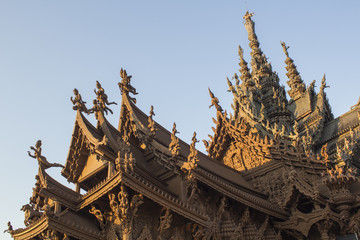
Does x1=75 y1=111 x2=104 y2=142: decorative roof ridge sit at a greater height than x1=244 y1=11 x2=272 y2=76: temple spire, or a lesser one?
lesser

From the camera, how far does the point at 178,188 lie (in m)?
10.5

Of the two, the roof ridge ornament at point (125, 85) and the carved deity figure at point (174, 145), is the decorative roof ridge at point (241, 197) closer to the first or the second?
the carved deity figure at point (174, 145)

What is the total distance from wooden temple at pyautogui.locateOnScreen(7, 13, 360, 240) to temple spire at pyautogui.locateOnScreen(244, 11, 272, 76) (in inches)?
559

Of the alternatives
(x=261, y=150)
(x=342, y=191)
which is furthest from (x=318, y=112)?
(x=342, y=191)

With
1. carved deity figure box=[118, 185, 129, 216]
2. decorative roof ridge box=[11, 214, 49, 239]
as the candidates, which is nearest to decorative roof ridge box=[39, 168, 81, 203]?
decorative roof ridge box=[11, 214, 49, 239]

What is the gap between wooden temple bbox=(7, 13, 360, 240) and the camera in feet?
29.3

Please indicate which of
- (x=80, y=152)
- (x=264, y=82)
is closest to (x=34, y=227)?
(x=80, y=152)

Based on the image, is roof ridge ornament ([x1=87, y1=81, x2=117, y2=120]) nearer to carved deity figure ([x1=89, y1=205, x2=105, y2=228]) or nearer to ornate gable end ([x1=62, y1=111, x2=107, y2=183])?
ornate gable end ([x1=62, y1=111, x2=107, y2=183])

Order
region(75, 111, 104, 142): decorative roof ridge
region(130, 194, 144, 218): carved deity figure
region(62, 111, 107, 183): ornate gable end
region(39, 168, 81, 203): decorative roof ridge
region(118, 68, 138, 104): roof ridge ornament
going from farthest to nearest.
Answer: region(118, 68, 138, 104): roof ridge ornament
region(62, 111, 107, 183): ornate gable end
region(75, 111, 104, 142): decorative roof ridge
region(39, 168, 81, 203): decorative roof ridge
region(130, 194, 144, 218): carved deity figure

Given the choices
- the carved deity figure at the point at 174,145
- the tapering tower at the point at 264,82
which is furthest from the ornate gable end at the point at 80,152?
the tapering tower at the point at 264,82

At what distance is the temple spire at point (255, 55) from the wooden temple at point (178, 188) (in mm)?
14199

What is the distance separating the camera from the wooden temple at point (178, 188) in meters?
8.94

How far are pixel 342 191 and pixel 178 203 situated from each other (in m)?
5.13

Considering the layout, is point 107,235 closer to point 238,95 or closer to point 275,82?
point 238,95
